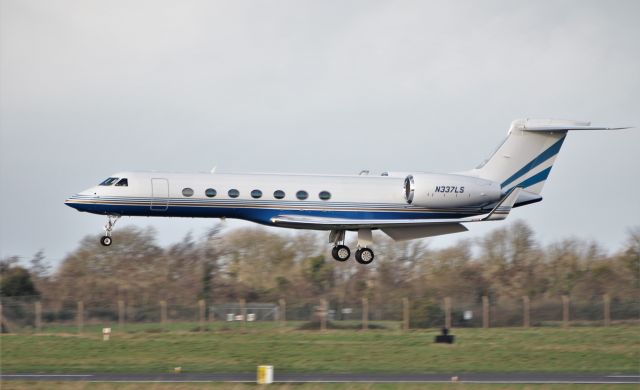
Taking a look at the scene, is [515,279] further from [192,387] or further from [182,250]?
[192,387]

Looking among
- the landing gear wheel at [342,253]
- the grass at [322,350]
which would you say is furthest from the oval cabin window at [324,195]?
the grass at [322,350]

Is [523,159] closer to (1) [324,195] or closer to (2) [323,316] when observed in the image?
(1) [324,195]

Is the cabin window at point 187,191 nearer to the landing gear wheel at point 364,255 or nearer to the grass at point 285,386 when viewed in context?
the landing gear wheel at point 364,255

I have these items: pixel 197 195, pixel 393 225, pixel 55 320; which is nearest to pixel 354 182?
pixel 393 225

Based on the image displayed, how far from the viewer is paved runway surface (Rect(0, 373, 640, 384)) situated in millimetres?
30109

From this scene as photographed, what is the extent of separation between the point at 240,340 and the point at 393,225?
8619 mm

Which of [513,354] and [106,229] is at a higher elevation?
[106,229]

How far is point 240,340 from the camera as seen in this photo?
132 feet

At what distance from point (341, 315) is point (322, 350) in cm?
964

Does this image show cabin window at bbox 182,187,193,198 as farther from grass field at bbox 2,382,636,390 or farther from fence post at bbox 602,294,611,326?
fence post at bbox 602,294,611,326

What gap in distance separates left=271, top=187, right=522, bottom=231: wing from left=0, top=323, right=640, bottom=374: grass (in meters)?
4.57

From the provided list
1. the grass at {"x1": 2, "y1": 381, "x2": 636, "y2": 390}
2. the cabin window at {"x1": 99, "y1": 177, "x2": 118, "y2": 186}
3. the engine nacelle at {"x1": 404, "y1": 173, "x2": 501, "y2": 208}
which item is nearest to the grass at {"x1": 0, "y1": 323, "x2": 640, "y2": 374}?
the grass at {"x1": 2, "y1": 381, "x2": 636, "y2": 390}

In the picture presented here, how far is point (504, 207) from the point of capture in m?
35.1

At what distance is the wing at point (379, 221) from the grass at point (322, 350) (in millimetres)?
4575
